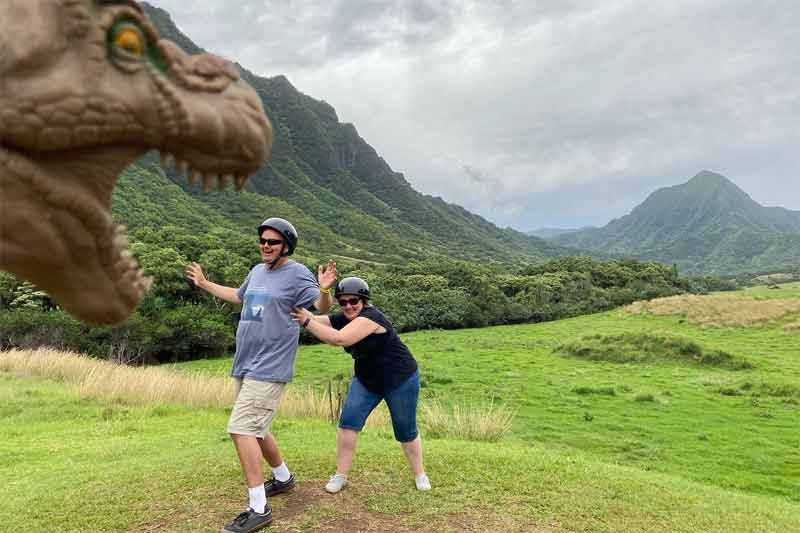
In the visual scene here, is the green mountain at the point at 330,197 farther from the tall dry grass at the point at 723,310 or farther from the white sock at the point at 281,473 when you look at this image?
the white sock at the point at 281,473

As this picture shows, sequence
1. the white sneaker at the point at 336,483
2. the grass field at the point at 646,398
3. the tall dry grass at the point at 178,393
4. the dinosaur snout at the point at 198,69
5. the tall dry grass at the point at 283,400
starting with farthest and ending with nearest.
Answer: the grass field at the point at 646,398, the tall dry grass at the point at 178,393, the tall dry grass at the point at 283,400, the white sneaker at the point at 336,483, the dinosaur snout at the point at 198,69

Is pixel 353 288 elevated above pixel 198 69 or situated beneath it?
situated beneath

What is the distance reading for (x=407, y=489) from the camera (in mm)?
4957

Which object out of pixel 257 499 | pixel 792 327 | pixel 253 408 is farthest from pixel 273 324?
pixel 792 327

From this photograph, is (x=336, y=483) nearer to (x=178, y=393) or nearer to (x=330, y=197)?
(x=178, y=393)

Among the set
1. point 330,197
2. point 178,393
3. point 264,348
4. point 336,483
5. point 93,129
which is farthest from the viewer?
point 330,197

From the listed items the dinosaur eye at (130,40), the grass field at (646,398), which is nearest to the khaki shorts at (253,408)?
the dinosaur eye at (130,40)

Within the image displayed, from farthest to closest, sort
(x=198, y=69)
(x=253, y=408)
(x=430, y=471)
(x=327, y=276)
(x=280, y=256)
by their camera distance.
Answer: (x=430, y=471), (x=327, y=276), (x=280, y=256), (x=253, y=408), (x=198, y=69)

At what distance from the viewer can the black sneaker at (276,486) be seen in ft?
15.3

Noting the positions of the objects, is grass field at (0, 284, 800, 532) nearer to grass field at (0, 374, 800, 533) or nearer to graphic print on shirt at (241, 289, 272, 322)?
grass field at (0, 374, 800, 533)

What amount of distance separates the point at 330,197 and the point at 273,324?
4811 inches

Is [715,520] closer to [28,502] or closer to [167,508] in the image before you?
[167,508]

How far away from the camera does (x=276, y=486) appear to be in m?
4.71

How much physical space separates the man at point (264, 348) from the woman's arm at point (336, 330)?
0.10m
